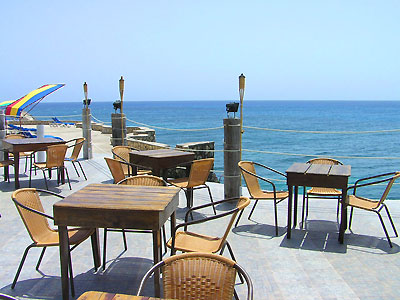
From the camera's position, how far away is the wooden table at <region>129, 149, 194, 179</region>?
5672 millimetres

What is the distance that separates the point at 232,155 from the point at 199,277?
12.7 feet

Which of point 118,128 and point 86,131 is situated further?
point 86,131

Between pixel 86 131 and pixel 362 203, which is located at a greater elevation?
pixel 86 131

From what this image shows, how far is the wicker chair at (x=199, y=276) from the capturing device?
233cm

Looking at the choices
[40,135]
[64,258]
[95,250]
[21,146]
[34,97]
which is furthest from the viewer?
[34,97]

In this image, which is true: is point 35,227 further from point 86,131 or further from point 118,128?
point 86,131

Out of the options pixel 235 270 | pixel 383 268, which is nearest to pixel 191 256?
pixel 235 270

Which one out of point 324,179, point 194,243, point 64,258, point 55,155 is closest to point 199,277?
point 194,243

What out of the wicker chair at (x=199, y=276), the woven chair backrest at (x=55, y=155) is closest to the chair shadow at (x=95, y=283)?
the wicker chair at (x=199, y=276)

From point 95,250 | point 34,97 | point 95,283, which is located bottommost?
point 95,283

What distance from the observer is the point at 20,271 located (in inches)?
147

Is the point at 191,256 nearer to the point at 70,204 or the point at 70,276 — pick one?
the point at 70,204

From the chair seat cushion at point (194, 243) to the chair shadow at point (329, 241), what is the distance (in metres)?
1.22

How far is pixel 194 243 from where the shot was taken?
3.55 metres
